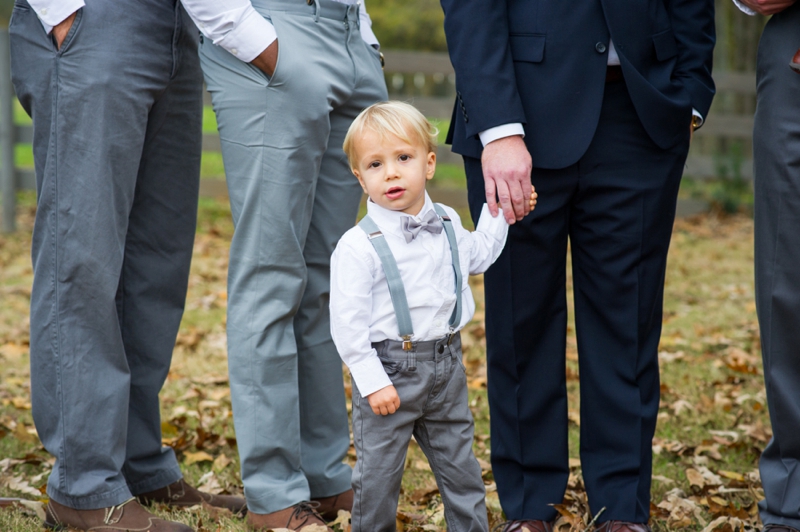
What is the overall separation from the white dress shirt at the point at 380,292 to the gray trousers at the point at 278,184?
0.34 metres

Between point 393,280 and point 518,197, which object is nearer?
point 393,280

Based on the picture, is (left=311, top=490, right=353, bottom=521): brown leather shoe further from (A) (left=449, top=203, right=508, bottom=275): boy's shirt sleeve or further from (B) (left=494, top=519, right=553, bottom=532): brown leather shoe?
(A) (left=449, top=203, right=508, bottom=275): boy's shirt sleeve

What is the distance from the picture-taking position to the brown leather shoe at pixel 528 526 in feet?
8.15

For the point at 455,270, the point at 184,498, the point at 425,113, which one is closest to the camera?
the point at 455,270

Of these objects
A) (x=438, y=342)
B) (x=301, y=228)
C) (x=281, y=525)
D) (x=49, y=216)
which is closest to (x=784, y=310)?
(x=438, y=342)

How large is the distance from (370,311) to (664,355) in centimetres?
326

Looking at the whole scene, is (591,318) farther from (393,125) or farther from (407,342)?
(393,125)

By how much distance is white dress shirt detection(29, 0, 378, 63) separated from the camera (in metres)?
2.23

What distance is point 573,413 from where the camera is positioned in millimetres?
3994

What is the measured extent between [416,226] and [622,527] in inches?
43.9

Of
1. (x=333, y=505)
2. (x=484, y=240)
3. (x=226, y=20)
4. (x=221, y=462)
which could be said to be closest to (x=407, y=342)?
(x=484, y=240)

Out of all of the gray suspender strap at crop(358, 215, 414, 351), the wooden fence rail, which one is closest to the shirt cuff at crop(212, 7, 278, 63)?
the gray suspender strap at crop(358, 215, 414, 351)

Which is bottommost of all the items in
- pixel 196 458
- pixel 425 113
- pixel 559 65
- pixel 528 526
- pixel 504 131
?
pixel 196 458

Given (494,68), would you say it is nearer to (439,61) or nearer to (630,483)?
(630,483)
